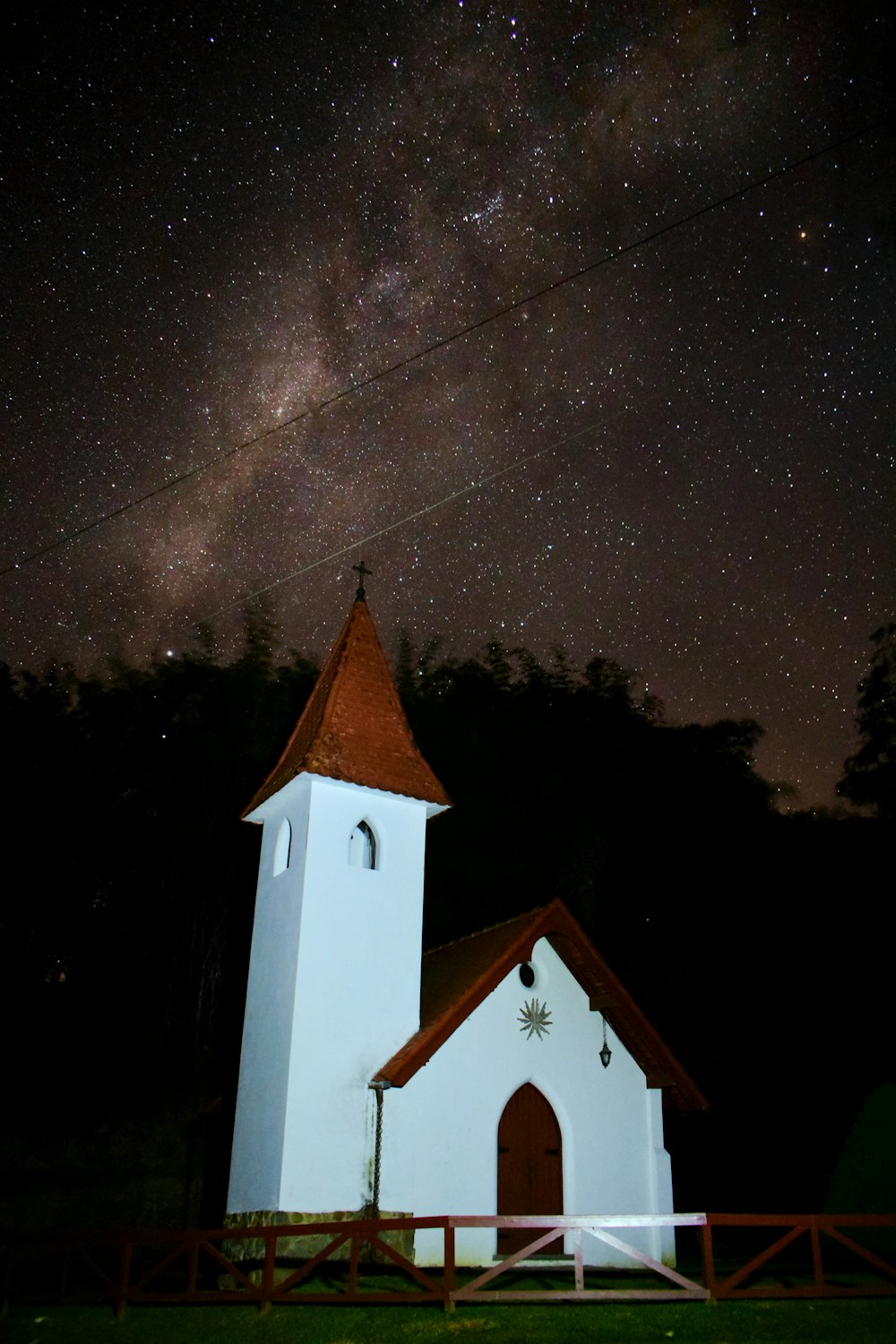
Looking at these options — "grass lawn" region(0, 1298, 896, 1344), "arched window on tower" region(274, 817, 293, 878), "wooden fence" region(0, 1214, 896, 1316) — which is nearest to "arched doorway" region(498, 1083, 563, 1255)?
"wooden fence" region(0, 1214, 896, 1316)

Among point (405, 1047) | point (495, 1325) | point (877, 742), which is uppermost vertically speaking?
point (877, 742)

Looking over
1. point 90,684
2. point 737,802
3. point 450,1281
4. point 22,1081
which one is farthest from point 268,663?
point 450,1281

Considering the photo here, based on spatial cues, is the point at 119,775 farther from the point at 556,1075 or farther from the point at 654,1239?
the point at 654,1239

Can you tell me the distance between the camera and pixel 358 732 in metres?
18.5

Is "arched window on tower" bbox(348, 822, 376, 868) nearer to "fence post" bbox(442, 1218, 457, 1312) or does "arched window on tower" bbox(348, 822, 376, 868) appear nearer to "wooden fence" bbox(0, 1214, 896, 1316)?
"wooden fence" bbox(0, 1214, 896, 1316)

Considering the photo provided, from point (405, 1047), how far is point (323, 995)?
1.51 metres

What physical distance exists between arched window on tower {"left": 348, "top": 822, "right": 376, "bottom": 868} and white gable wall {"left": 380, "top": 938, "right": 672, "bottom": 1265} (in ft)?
10.2

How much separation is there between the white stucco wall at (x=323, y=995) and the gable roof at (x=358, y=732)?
0.31 metres

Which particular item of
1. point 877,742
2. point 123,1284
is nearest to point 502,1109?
point 123,1284

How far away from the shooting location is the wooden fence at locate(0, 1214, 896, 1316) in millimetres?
11008

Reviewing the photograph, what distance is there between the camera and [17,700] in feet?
108

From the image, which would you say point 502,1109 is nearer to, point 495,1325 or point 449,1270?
point 449,1270

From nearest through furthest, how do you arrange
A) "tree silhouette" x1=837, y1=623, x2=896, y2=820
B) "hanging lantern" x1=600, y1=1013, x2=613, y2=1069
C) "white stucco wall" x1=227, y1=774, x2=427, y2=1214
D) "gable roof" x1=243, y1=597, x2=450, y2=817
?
"white stucco wall" x1=227, y1=774, x2=427, y2=1214, "hanging lantern" x1=600, y1=1013, x2=613, y2=1069, "gable roof" x1=243, y1=597, x2=450, y2=817, "tree silhouette" x1=837, y1=623, x2=896, y2=820

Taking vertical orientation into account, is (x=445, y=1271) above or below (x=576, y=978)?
below
